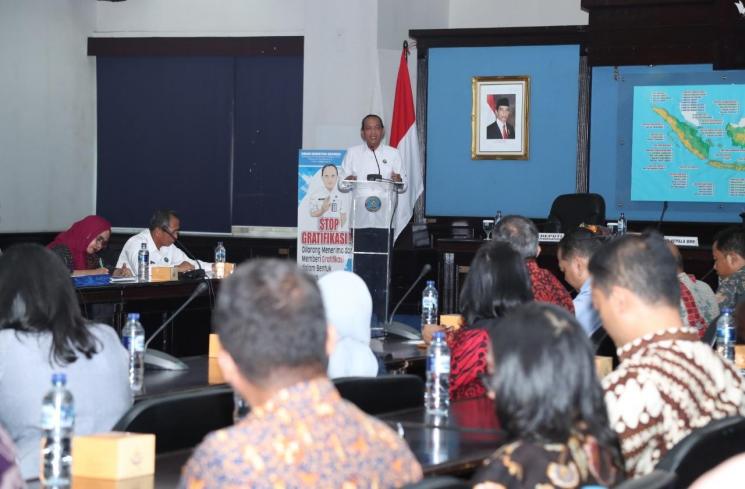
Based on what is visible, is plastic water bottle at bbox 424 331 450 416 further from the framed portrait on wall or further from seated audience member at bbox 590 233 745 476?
the framed portrait on wall

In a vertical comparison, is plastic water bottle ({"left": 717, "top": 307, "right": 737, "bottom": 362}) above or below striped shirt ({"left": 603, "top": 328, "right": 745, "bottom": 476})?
below

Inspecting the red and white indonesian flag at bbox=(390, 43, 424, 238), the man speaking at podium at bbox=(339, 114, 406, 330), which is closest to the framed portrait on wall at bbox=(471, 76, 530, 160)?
the red and white indonesian flag at bbox=(390, 43, 424, 238)

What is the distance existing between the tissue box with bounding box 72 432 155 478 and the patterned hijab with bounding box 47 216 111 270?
542 centimetres

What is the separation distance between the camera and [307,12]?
34.3 feet

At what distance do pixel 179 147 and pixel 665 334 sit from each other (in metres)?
9.25

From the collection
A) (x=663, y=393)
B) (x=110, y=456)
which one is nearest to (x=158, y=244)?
(x=110, y=456)

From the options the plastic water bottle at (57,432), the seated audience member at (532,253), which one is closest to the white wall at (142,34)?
the seated audience member at (532,253)

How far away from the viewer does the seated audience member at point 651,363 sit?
2.36 meters

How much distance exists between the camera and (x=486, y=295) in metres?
3.83

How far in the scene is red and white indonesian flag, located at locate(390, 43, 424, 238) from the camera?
10.2 metres

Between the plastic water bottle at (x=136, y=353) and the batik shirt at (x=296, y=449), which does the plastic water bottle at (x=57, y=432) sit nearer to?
the batik shirt at (x=296, y=449)

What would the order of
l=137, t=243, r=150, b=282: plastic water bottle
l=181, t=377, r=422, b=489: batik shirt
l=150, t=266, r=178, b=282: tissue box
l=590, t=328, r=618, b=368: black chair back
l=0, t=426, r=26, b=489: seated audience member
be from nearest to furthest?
l=0, t=426, r=26, b=489: seated audience member
l=181, t=377, r=422, b=489: batik shirt
l=590, t=328, r=618, b=368: black chair back
l=150, t=266, r=178, b=282: tissue box
l=137, t=243, r=150, b=282: plastic water bottle

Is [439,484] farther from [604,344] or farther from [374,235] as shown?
[374,235]

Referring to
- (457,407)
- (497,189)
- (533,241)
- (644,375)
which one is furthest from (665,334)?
(497,189)
